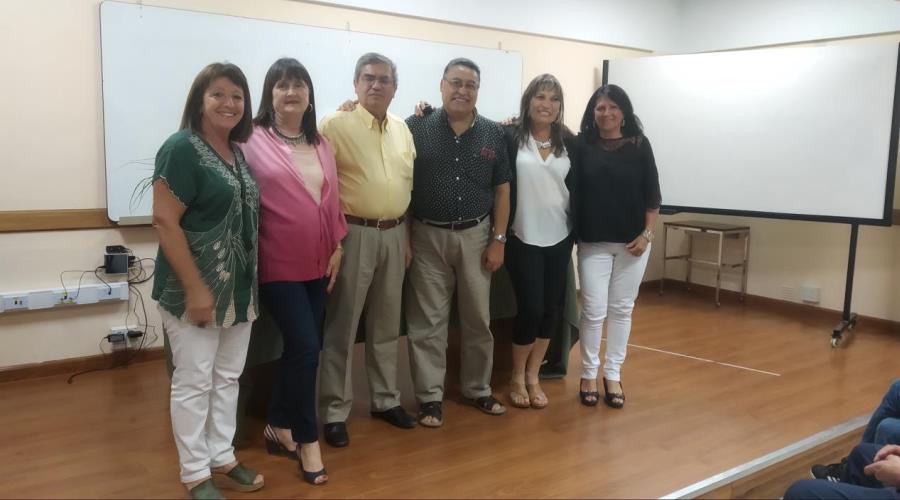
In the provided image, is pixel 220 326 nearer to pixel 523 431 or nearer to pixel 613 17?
pixel 523 431

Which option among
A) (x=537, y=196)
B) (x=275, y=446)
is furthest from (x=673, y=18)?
(x=275, y=446)

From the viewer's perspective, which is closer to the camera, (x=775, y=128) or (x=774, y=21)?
(x=775, y=128)

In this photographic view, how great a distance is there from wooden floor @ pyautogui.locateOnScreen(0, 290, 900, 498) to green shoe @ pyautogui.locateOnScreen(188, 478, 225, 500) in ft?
0.43

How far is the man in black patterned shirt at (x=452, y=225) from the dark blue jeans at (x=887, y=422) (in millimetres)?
1384

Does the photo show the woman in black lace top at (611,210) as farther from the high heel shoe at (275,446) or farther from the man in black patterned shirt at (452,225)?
the high heel shoe at (275,446)

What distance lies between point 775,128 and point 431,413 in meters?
3.22

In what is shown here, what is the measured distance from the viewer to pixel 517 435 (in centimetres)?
279

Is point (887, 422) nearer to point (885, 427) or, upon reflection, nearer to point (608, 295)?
point (885, 427)

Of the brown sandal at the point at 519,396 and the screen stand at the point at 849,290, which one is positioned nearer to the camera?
the brown sandal at the point at 519,396

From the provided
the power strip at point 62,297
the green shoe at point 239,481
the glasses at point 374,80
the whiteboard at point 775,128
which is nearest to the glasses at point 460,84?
the glasses at point 374,80

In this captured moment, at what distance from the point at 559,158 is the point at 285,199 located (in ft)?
4.09

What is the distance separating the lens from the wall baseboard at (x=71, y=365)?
3389mm

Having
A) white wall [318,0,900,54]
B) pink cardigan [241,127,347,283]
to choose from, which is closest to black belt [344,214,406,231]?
pink cardigan [241,127,347,283]

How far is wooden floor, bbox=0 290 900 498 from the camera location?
7.77ft
